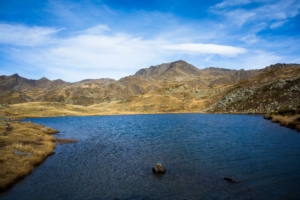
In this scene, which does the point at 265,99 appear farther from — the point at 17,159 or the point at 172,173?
the point at 17,159

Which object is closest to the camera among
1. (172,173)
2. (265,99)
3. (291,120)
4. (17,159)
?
(172,173)

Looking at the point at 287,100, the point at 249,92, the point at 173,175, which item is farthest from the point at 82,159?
the point at 249,92

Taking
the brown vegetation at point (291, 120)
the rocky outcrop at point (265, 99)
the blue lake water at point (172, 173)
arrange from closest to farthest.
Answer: the blue lake water at point (172, 173) < the brown vegetation at point (291, 120) < the rocky outcrop at point (265, 99)

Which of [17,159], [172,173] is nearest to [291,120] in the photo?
[172,173]

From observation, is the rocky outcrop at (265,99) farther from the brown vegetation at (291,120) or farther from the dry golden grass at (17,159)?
the dry golden grass at (17,159)

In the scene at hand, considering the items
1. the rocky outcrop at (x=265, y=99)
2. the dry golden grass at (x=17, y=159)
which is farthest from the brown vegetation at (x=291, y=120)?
the dry golden grass at (x=17, y=159)

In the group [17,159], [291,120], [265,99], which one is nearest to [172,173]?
[17,159]

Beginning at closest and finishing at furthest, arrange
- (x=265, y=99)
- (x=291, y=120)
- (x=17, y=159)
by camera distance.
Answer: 1. (x=17, y=159)
2. (x=291, y=120)
3. (x=265, y=99)

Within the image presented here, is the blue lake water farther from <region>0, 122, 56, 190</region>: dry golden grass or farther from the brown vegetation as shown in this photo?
the brown vegetation

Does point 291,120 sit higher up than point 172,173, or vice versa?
point 291,120

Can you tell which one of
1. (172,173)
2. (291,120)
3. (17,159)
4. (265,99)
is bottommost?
(172,173)

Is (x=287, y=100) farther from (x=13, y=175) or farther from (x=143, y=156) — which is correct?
(x=13, y=175)

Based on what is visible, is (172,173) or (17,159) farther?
(17,159)

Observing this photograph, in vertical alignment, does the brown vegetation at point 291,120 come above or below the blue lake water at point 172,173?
above
